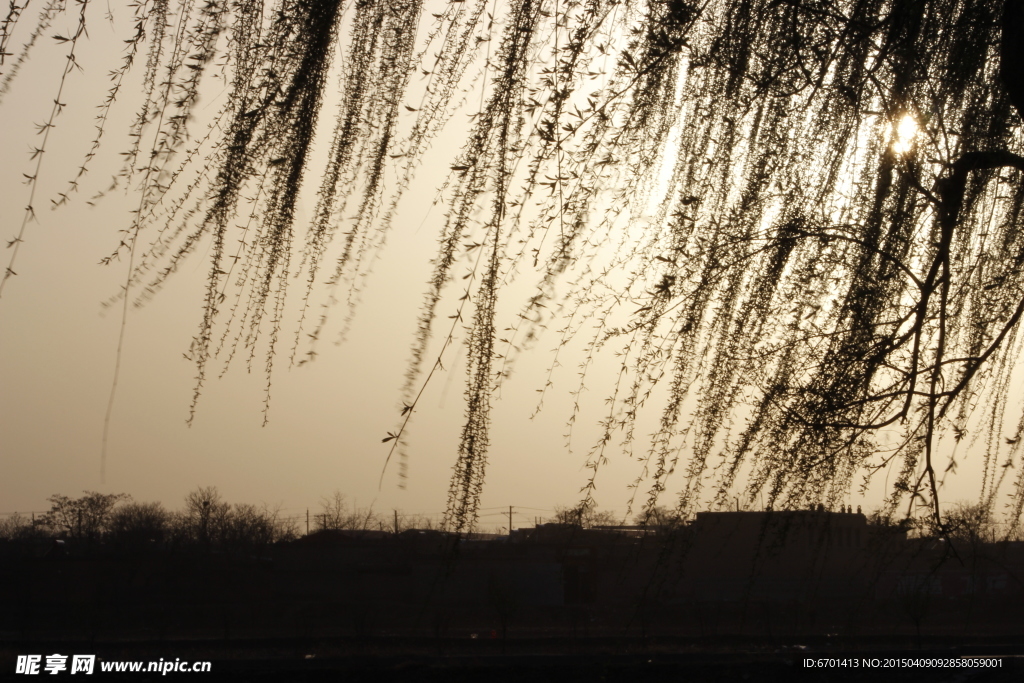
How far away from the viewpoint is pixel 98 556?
2502 centimetres

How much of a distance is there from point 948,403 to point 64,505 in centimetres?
3766

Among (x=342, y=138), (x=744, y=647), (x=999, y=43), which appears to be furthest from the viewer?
(x=744, y=647)

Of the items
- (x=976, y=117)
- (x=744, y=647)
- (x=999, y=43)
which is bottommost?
(x=744, y=647)

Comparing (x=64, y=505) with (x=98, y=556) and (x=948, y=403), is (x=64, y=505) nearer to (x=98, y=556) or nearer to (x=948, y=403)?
(x=98, y=556)

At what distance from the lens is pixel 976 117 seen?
3082mm

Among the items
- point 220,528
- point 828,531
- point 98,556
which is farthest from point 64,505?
point 828,531

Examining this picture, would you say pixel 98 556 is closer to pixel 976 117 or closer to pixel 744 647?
pixel 744 647

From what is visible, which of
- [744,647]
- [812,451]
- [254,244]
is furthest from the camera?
[744,647]

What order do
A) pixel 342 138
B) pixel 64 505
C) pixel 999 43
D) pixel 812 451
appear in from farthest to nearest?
pixel 64 505 → pixel 999 43 → pixel 812 451 → pixel 342 138

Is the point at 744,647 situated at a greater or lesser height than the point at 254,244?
lesser

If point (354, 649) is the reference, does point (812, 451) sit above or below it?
above

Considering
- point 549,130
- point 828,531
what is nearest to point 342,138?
point 549,130

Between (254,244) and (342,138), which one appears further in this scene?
(342,138)

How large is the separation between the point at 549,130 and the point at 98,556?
87.1 ft
